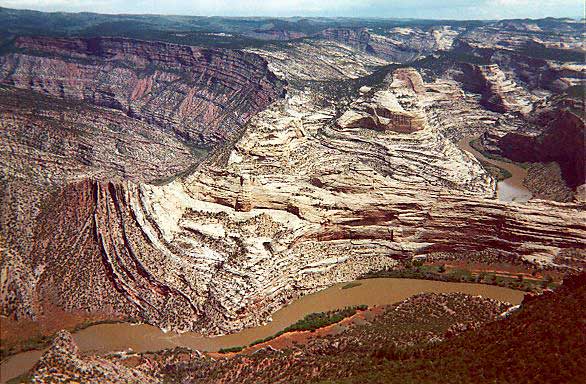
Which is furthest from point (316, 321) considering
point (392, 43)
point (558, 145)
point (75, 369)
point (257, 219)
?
point (392, 43)

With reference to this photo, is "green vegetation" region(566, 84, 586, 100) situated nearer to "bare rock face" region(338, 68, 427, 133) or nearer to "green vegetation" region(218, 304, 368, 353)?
"bare rock face" region(338, 68, 427, 133)

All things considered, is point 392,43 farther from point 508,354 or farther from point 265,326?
point 508,354

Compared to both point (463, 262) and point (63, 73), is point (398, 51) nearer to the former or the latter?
point (63, 73)

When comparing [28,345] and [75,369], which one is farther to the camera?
[28,345]

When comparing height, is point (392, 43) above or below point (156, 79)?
above

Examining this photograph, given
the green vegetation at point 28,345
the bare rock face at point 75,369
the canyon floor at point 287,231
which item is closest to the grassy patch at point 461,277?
the canyon floor at point 287,231

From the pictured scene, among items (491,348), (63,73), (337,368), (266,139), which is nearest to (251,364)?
(337,368)

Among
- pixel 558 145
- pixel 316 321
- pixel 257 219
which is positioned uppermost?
pixel 558 145

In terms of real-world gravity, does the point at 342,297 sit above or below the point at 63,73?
below
